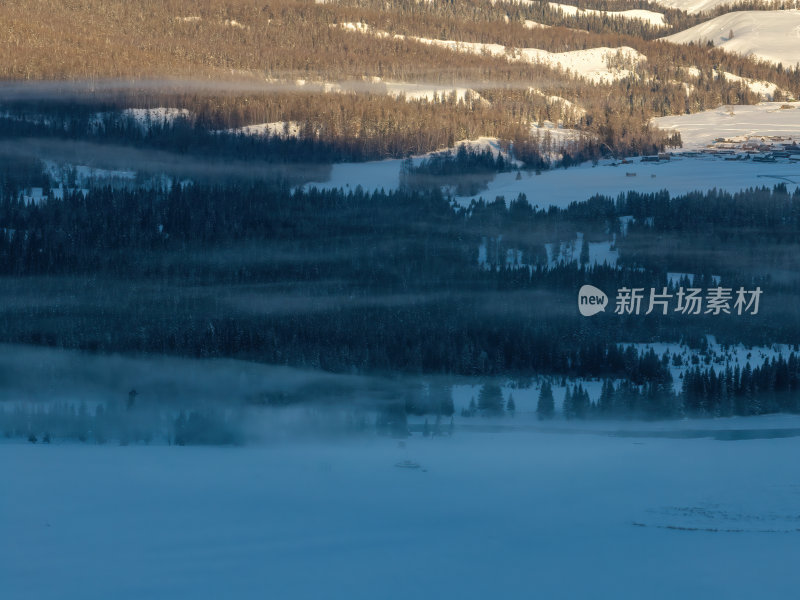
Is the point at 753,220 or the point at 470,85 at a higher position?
the point at 470,85

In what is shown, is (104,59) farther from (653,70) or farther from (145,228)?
(653,70)

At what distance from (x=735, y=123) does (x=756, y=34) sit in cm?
3176

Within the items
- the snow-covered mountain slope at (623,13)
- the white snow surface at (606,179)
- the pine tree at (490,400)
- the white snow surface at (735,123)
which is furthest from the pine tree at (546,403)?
the snow-covered mountain slope at (623,13)

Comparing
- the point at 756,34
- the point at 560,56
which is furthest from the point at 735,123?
the point at 756,34

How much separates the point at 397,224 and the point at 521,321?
1486 cm

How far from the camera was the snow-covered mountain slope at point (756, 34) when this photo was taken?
10981 centimetres

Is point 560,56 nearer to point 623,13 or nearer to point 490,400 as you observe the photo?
point 623,13

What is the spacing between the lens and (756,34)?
11575cm

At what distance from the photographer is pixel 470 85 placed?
3465 inches

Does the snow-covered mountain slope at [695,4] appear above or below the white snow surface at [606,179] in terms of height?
above

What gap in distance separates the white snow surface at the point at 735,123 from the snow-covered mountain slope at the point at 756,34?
13.2m

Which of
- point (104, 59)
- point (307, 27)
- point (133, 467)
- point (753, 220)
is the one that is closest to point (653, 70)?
point (307, 27)

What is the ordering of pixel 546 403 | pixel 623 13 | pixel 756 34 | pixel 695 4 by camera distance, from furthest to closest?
pixel 695 4 → pixel 623 13 → pixel 756 34 → pixel 546 403

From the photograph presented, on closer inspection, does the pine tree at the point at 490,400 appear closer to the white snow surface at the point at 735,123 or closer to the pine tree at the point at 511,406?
the pine tree at the point at 511,406
